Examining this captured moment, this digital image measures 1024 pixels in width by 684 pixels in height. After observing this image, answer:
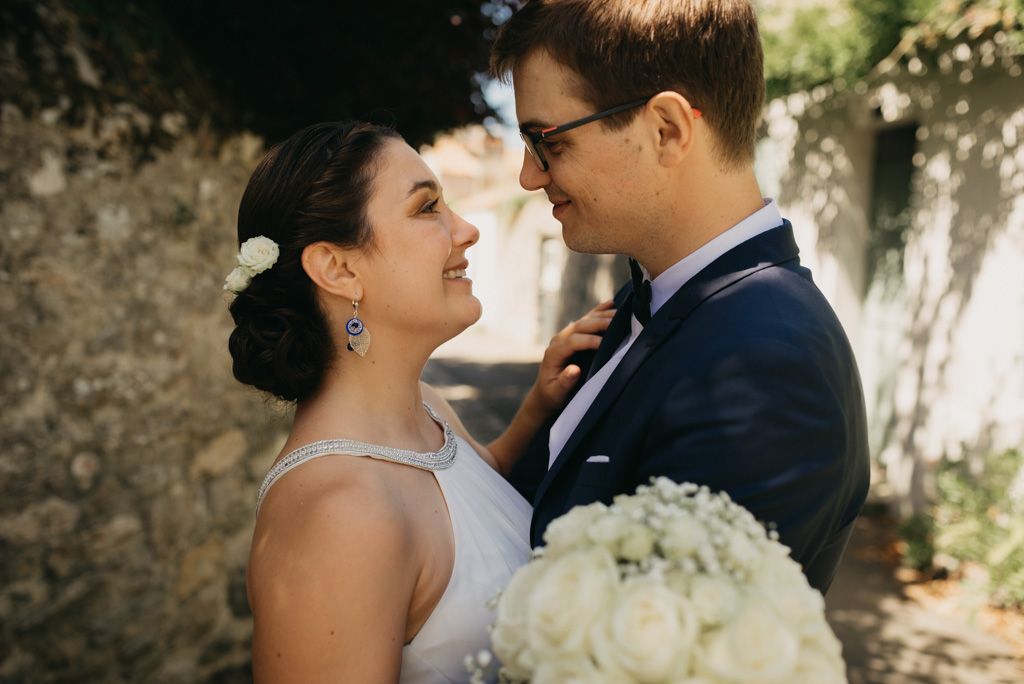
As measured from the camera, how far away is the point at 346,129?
2.10m

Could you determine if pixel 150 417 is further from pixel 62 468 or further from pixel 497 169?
pixel 497 169

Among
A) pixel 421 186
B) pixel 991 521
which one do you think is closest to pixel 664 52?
pixel 421 186

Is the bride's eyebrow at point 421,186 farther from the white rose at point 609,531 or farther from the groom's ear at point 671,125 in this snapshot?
the white rose at point 609,531

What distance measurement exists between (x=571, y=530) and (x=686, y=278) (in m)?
0.97

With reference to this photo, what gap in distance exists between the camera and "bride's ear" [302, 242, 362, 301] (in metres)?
1.99

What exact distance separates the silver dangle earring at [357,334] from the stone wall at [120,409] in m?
1.43

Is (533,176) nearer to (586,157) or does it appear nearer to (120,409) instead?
(586,157)

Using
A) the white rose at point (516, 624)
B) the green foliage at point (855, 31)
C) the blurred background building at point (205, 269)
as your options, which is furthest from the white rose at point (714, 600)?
the green foliage at point (855, 31)

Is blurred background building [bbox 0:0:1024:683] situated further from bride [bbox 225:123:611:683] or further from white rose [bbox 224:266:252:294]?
white rose [bbox 224:266:252:294]

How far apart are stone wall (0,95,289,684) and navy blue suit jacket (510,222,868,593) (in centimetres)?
215

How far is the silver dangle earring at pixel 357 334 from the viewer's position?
2.02 metres

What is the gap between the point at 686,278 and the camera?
6.13 ft

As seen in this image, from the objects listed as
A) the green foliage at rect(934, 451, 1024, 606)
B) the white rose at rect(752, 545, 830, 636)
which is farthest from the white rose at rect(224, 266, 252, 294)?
the green foliage at rect(934, 451, 1024, 606)

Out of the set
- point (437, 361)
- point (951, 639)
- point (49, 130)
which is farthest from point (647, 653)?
point (437, 361)
